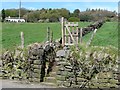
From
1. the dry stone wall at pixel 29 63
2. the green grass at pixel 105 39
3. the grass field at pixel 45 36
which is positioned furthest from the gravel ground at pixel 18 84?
the green grass at pixel 105 39

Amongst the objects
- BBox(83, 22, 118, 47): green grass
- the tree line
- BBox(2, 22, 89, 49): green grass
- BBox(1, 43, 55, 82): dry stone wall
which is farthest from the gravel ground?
the tree line

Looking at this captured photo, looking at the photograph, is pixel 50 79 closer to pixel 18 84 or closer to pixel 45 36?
pixel 18 84

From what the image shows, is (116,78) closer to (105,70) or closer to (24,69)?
(105,70)

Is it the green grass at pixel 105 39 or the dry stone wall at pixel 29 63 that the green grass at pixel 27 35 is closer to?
the green grass at pixel 105 39

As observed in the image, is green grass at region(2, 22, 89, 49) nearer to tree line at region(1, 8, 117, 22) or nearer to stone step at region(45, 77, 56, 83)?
tree line at region(1, 8, 117, 22)

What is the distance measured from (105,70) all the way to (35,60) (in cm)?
233

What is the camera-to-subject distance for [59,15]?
3622 centimetres

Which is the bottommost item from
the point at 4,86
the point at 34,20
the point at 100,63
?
the point at 4,86

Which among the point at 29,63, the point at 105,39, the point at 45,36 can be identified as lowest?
the point at 29,63

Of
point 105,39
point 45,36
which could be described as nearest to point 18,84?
point 105,39

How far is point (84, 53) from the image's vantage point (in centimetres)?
918

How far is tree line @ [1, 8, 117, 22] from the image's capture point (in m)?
34.5

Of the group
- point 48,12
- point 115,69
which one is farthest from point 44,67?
point 48,12

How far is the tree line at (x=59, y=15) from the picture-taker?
113 ft
